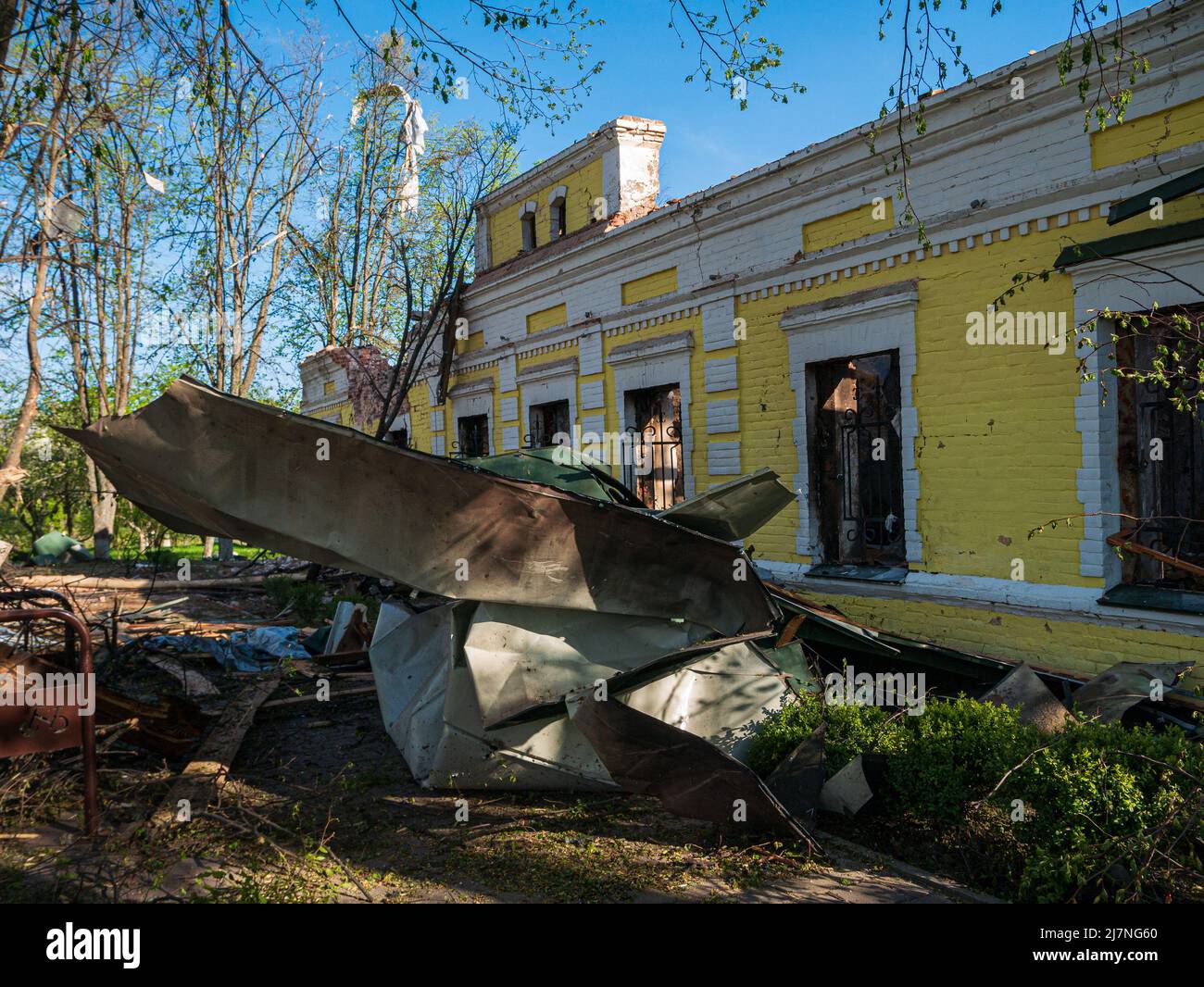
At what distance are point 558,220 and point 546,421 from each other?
3502 millimetres

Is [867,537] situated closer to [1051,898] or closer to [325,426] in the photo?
[1051,898]

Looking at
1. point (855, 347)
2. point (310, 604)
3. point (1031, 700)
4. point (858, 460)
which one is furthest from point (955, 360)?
point (310, 604)

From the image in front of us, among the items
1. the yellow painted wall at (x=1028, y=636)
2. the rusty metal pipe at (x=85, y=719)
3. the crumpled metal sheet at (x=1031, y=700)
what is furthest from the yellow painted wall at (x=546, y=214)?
the rusty metal pipe at (x=85, y=719)

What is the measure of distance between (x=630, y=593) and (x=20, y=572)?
1469 cm

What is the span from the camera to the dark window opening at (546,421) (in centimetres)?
1267

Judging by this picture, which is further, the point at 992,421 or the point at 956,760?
the point at 992,421

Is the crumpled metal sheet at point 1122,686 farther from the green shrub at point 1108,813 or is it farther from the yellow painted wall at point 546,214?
the yellow painted wall at point 546,214

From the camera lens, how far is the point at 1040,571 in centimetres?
656

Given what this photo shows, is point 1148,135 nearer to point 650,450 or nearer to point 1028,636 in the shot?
point 1028,636

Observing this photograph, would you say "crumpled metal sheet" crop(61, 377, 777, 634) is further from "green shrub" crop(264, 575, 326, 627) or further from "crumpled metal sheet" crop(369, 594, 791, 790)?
"green shrub" crop(264, 575, 326, 627)

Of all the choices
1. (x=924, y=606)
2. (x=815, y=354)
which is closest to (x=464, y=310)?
(x=815, y=354)

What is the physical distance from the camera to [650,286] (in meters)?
10.6

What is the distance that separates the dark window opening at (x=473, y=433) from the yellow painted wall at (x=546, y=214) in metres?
2.97
